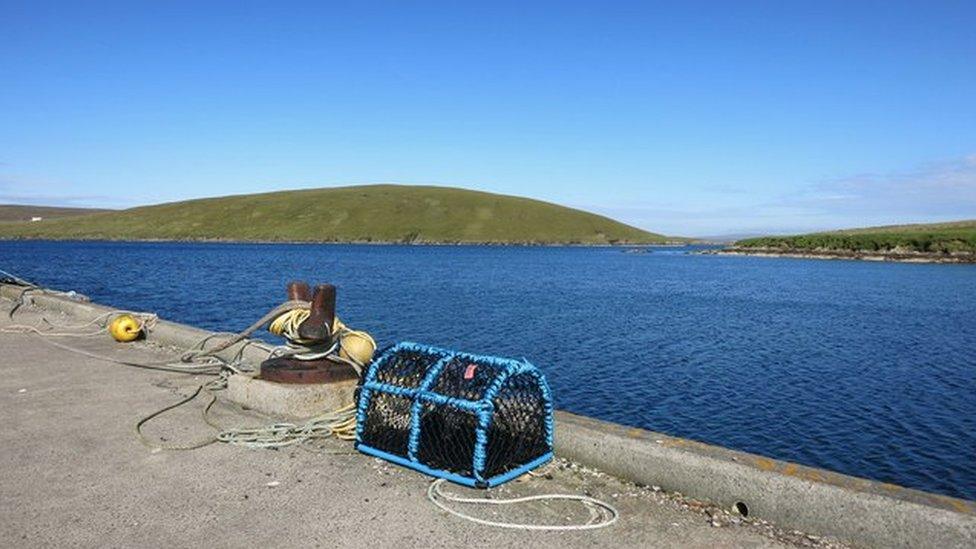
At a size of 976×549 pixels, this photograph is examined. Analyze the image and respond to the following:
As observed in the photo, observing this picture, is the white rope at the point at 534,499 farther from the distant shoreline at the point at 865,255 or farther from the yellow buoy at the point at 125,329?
the distant shoreline at the point at 865,255

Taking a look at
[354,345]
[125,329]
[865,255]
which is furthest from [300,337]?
[865,255]

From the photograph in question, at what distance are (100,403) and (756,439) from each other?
12.2 m

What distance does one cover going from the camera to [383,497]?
19.1ft

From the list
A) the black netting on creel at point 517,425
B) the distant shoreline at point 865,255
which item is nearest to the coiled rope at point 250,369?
the black netting on creel at point 517,425

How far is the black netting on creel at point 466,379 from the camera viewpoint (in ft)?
21.1

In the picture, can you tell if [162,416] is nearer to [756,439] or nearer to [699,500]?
[699,500]

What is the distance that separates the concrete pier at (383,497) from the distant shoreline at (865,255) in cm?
11599

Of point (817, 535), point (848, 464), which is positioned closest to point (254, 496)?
point (817, 535)

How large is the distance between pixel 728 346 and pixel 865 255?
4234 inches

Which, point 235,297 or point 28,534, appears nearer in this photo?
point 28,534

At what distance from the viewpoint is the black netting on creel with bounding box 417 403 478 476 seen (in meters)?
6.36

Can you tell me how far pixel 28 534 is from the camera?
500 centimetres

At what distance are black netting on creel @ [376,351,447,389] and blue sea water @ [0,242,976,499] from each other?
30.8ft

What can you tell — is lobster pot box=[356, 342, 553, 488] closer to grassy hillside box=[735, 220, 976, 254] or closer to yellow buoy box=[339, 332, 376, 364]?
yellow buoy box=[339, 332, 376, 364]
